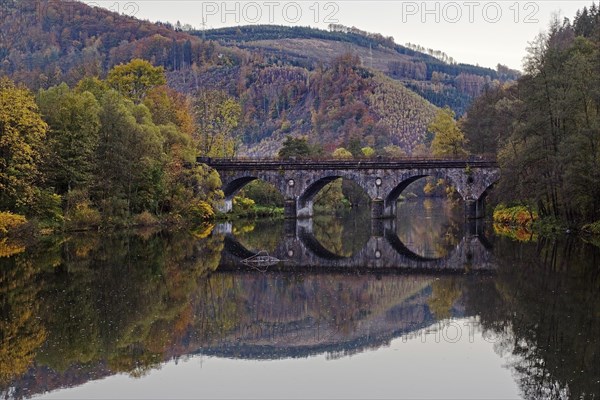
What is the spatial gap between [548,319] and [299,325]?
776 centimetres

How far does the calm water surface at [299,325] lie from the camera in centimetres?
1845

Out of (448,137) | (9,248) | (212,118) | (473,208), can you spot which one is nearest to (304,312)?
(9,248)

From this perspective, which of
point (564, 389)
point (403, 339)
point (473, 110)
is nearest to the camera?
point (564, 389)

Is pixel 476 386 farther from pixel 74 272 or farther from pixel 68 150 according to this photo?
pixel 68 150

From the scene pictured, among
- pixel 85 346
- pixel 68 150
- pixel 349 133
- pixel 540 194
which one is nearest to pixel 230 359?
pixel 85 346

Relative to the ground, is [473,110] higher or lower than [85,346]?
higher

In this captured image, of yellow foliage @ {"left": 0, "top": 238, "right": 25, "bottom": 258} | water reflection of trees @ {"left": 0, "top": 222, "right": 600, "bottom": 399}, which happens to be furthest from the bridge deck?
water reflection of trees @ {"left": 0, "top": 222, "right": 600, "bottom": 399}

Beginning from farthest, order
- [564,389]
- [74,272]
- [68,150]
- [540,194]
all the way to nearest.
A: [68,150]
[540,194]
[74,272]
[564,389]

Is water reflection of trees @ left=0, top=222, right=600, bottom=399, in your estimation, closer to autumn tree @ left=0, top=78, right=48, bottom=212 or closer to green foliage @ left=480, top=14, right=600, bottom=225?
green foliage @ left=480, top=14, right=600, bottom=225

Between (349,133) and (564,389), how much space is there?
16259cm

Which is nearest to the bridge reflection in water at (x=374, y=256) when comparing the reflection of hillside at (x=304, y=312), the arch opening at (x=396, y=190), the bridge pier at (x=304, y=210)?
the reflection of hillside at (x=304, y=312)

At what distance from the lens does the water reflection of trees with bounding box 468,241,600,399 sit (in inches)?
720

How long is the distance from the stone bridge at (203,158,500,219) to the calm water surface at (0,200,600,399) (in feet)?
108

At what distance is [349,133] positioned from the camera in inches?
7042
